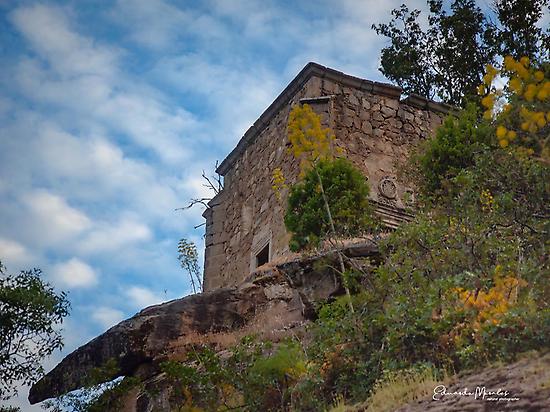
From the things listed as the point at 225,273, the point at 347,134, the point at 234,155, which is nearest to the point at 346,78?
the point at 347,134

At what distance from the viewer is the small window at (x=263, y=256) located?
476 inches

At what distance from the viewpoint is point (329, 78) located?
12.4 metres

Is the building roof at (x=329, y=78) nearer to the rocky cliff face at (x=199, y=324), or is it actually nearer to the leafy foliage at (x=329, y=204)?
the leafy foliage at (x=329, y=204)

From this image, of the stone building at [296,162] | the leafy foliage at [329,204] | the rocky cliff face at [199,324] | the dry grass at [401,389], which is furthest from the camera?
the stone building at [296,162]

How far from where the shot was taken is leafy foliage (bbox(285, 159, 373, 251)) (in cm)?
952

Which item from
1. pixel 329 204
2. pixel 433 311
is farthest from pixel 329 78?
pixel 433 311

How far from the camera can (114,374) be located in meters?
8.62

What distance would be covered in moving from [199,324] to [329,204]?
2128mm

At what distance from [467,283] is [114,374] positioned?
4.18 meters

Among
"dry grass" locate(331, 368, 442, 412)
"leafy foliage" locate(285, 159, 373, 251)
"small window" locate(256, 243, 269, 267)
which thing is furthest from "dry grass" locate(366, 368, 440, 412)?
Answer: "small window" locate(256, 243, 269, 267)

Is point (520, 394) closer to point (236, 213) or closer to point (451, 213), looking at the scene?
point (451, 213)

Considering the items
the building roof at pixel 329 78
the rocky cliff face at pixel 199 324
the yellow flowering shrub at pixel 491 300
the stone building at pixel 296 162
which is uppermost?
the building roof at pixel 329 78

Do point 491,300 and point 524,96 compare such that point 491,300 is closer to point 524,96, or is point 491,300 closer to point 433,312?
point 433,312

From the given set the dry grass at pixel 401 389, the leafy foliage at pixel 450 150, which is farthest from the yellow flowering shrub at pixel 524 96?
the leafy foliage at pixel 450 150
